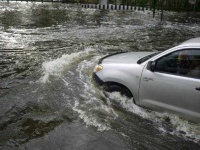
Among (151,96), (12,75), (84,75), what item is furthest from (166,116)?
(12,75)

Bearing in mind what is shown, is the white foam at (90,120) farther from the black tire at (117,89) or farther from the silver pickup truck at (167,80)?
the silver pickup truck at (167,80)

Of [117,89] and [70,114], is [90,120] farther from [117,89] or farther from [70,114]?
[117,89]

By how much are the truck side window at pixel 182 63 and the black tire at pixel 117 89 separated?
93 cm

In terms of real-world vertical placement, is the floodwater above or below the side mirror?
below

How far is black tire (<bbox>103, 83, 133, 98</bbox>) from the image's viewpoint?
5876mm

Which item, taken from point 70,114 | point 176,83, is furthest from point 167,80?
point 70,114

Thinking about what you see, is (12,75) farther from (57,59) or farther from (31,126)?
(31,126)

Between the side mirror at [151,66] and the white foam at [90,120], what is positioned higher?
the side mirror at [151,66]

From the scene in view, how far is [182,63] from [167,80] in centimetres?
43

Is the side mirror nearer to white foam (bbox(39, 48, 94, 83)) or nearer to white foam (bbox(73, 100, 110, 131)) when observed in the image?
white foam (bbox(73, 100, 110, 131))

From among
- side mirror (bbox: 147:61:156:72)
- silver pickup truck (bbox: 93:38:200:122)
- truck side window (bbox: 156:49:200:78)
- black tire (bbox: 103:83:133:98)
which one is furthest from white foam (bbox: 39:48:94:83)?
truck side window (bbox: 156:49:200:78)

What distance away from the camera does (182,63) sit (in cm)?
512

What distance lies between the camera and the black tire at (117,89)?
231 inches

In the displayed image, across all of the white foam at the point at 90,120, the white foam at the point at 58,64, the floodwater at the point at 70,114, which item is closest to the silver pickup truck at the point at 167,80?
the floodwater at the point at 70,114
